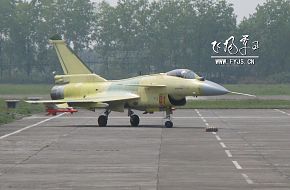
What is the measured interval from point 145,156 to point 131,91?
1468 cm

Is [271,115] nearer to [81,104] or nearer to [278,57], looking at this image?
[81,104]

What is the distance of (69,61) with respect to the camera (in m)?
45.0

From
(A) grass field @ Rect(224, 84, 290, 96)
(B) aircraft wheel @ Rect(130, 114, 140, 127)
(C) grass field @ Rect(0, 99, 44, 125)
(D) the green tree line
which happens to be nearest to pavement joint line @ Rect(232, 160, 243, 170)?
(B) aircraft wheel @ Rect(130, 114, 140, 127)

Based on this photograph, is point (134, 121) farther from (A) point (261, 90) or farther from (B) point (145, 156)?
(A) point (261, 90)

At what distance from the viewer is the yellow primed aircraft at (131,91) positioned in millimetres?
40812

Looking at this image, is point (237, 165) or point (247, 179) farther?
point (237, 165)

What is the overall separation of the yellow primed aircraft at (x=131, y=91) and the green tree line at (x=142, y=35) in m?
84.2

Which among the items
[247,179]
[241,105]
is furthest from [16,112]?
[247,179]

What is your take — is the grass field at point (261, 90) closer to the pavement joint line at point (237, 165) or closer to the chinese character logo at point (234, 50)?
the chinese character logo at point (234, 50)

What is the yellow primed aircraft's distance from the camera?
134 feet

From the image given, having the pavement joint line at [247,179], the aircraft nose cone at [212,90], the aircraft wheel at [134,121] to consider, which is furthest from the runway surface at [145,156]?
the aircraft nose cone at [212,90]

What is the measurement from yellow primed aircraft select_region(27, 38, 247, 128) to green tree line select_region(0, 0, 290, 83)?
84.2 m

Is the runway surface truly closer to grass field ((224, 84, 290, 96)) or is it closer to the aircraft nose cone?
the aircraft nose cone

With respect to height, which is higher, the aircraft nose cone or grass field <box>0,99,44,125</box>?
the aircraft nose cone
